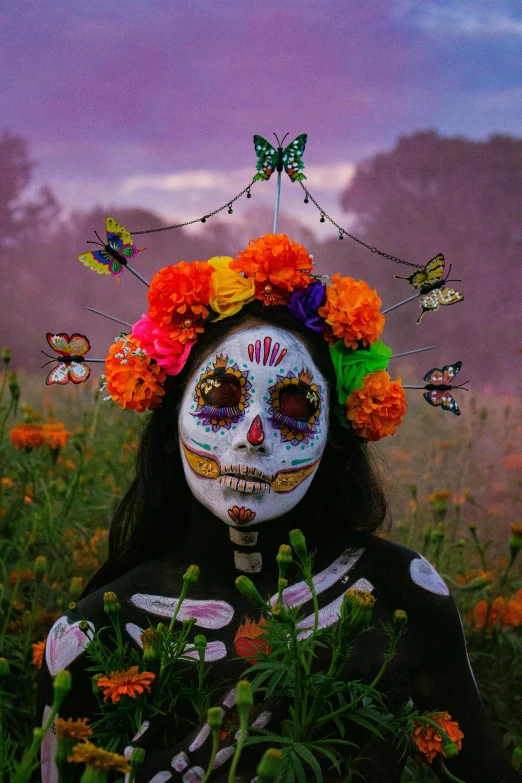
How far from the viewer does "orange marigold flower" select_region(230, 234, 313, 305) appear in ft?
6.44

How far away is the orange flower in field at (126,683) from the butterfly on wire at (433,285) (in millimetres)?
1055

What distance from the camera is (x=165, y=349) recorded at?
2.00 metres

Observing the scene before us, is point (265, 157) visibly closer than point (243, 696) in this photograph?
No

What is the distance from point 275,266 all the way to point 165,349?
1.00ft

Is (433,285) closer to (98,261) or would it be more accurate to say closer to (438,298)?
(438,298)

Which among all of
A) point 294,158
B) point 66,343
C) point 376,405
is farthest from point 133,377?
point 294,158

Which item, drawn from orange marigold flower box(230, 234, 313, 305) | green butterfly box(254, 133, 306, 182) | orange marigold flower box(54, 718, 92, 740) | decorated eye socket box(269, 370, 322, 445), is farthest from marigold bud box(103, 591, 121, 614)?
green butterfly box(254, 133, 306, 182)

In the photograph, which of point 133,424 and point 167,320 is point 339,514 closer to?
point 167,320

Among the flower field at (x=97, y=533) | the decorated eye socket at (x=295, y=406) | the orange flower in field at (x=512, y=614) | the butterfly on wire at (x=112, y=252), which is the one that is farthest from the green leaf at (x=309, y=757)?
the orange flower in field at (x=512, y=614)

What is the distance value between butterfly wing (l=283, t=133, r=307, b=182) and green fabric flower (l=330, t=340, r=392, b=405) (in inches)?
17.1

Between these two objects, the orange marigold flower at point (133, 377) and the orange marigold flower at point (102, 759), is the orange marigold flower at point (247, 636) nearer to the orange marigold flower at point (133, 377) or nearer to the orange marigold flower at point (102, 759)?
the orange marigold flower at point (133, 377)

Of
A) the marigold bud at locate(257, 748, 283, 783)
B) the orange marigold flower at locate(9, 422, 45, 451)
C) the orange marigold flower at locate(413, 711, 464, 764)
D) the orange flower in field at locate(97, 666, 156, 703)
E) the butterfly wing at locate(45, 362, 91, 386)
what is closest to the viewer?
the marigold bud at locate(257, 748, 283, 783)

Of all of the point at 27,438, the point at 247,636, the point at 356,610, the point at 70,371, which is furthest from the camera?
the point at 27,438

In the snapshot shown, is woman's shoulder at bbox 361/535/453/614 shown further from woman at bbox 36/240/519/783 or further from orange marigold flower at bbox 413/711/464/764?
orange marigold flower at bbox 413/711/464/764
